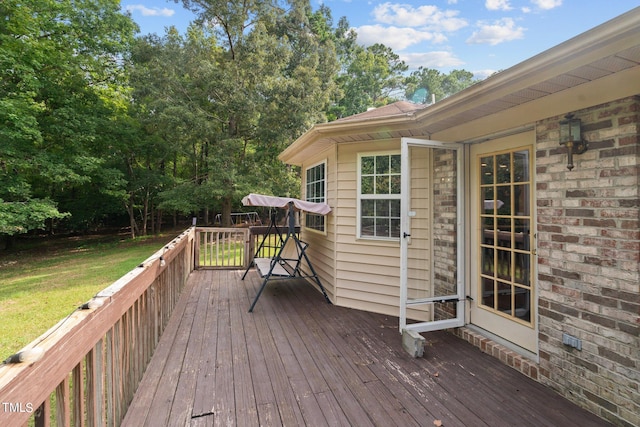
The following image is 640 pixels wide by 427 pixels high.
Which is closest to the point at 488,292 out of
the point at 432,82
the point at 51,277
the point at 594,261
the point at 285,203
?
the point at 594,261

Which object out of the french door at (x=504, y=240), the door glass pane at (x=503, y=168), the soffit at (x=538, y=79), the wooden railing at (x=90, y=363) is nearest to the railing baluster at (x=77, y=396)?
the wooden railing at (x=90, y=363)

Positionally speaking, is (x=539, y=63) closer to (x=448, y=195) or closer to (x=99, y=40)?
(x=448, y=195)

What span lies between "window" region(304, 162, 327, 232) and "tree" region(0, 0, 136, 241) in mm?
8926

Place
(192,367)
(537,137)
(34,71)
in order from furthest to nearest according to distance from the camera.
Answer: (34,71) → (192,367) → (537,137)

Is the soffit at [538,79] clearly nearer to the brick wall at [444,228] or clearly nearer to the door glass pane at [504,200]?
the brick wall at [444,228]

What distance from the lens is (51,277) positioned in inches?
314

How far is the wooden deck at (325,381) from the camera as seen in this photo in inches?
79.7

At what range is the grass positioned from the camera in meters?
4.61

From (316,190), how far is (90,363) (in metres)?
4.39

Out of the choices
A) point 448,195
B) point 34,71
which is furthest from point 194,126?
point 448,195

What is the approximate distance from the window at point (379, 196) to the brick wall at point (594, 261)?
172 centimetres

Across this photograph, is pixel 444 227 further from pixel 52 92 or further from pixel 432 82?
pixel 432 82

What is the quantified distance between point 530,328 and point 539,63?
207 cm

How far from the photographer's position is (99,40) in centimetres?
1192
